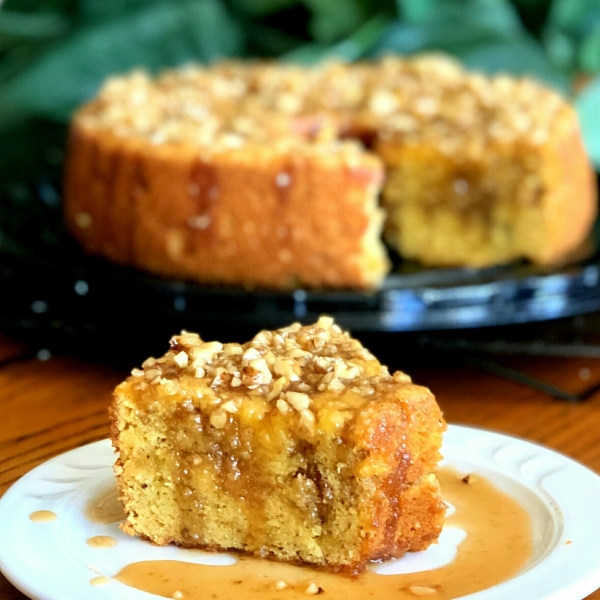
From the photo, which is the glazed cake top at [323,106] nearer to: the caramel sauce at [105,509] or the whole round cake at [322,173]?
the whole round cake at [322,173]

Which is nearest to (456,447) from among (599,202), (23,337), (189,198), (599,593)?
(599,593)

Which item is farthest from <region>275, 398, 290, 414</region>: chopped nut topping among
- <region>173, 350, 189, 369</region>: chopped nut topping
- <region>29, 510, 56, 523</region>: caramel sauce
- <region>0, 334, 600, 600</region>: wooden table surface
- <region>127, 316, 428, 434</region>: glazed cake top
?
<region>0, 334, 600, 600</region>: wooden table surface

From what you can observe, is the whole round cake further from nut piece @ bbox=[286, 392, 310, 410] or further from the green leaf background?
nut piece @ bbox=[286, 392, 310, 410]

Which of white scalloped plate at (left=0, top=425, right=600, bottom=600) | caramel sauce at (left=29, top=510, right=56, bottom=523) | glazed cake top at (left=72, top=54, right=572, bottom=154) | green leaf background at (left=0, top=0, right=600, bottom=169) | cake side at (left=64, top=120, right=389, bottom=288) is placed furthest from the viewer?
green leaf background at (left=0, top=0, right=600, bottom=169)

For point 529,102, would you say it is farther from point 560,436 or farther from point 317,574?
point 317,574

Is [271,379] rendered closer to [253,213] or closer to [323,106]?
[253,213]

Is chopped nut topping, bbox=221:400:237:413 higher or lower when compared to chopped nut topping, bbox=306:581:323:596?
higher

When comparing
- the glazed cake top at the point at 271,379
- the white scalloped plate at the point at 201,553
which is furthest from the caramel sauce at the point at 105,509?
the glazed cake top at the point at 271,379
